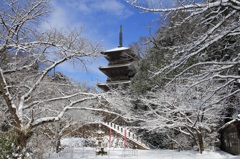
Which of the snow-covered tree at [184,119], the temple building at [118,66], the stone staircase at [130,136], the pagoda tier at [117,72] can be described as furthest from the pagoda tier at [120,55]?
the snow-covered tree at [184,119]

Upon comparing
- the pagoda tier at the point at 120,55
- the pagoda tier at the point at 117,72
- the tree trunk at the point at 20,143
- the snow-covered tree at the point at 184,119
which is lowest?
the tree trunk at the point at 20,143

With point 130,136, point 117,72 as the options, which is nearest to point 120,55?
point 117,72

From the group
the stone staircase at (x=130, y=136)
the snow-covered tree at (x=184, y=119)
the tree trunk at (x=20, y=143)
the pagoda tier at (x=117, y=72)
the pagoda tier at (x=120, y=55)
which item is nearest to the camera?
the tree trunk at (x=20, y=143)

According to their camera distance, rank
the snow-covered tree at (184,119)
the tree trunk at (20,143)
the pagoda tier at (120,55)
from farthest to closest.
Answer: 1. the pagoda tier at (120,55)
2. the snow-covered tree at (184,119)
3. the tree trunk at (20,143)

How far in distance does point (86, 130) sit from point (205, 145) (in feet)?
27.1

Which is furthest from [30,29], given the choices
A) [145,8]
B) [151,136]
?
[151,136]

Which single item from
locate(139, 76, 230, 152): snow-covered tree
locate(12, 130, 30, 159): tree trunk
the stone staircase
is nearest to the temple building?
the stone staircase

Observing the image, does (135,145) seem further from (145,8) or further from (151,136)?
(145,8)

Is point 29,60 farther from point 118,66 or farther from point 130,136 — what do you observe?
point 118,66

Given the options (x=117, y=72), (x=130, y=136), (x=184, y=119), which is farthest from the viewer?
(x=117, y=72)

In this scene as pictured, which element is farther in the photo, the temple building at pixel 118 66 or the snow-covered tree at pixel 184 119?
the temple building at pixel 118 66

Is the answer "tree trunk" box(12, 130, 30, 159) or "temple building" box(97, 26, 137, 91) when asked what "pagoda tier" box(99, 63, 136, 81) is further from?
"tree trunk" box(12, 130, 30, 159)

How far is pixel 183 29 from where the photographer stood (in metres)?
5.93

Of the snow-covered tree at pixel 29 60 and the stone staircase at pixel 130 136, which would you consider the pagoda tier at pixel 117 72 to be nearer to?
the stone staircase at pixel 130 136
